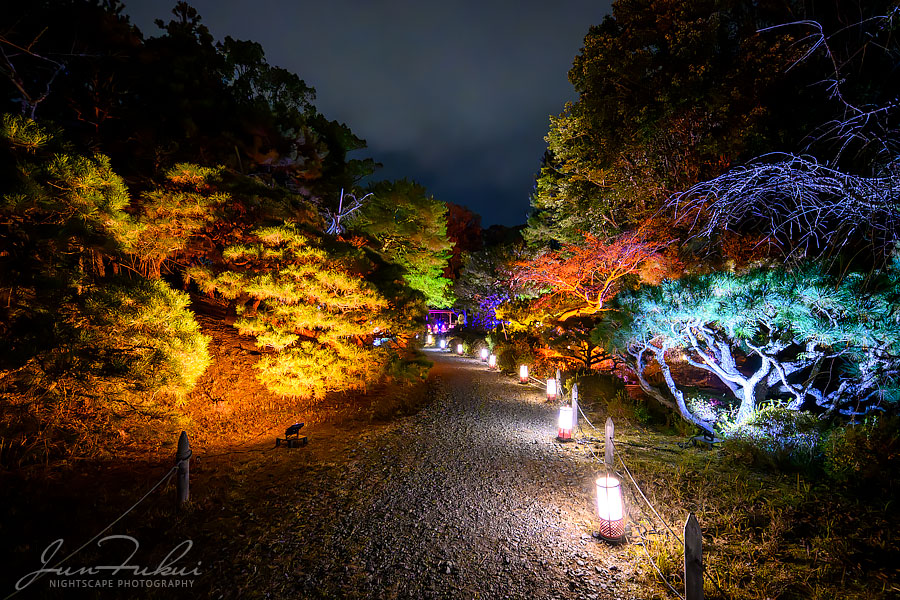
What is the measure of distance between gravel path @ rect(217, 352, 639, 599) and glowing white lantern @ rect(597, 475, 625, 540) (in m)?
0.16

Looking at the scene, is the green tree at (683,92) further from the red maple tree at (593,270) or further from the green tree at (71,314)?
the green tree at (71,314)

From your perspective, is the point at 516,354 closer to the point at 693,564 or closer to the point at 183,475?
the point at 183,475

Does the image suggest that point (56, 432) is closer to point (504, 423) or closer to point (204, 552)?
point (204, 552)

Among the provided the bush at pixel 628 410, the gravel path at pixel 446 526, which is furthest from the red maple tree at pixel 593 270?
the gravel path at pixel 446 526

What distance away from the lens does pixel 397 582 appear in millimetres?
3229

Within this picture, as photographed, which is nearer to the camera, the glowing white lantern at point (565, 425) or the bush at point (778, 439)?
the bush at point (778, 439)

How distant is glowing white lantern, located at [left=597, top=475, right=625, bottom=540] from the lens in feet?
12.5

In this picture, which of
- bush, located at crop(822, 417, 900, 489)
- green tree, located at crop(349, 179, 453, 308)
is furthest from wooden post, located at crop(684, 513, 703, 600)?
green tree, located at crop(349, 179, 453, 308)

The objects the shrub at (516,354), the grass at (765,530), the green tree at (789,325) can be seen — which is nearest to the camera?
the grass at (765,530)

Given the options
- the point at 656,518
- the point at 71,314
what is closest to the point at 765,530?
the point at 656,518

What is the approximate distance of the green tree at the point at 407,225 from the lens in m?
17.2
